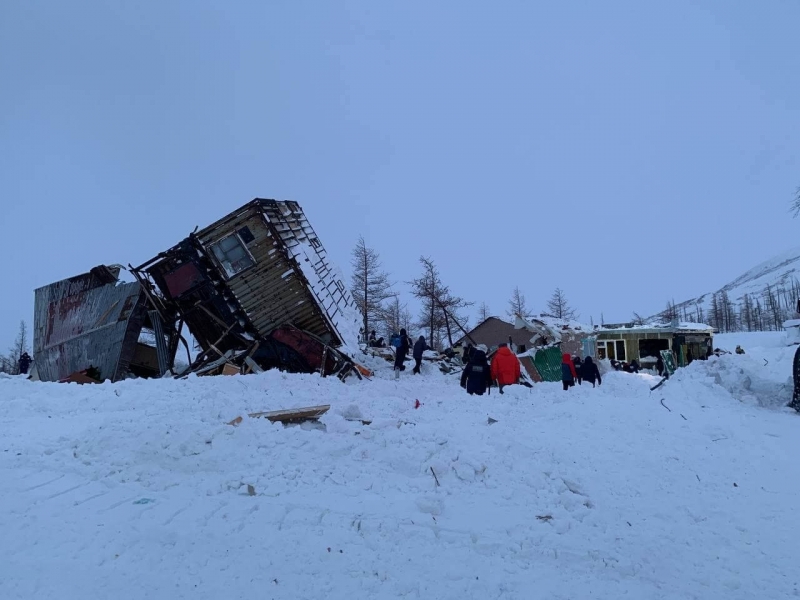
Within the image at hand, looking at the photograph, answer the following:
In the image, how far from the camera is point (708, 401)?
10.1 m

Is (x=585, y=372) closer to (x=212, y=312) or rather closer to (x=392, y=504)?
(x=212, y=312)

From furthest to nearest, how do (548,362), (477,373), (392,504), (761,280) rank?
(761,280) → (548,362) → (477,373) → (392,504)

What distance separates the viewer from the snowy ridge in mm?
131375

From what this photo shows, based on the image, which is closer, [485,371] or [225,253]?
[485,371]

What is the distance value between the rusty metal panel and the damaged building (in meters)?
0.03

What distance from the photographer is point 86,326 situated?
1514 cm

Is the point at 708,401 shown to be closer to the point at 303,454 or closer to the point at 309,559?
the point at 303,454

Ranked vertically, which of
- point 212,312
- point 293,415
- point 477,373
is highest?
point 212,312

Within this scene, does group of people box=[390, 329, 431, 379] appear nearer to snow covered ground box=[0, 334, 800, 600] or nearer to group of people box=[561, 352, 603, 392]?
group of people box=[561, 352, 603, 392]

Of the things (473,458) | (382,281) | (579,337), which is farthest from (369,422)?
(382,281)

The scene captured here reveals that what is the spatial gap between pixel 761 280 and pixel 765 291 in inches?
1698

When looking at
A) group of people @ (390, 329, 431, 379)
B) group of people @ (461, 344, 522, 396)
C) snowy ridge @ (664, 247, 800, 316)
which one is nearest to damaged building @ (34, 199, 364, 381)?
group of people @ (390, 329, 431, 379)

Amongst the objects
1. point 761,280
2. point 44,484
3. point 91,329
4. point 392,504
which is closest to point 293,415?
point 392,504

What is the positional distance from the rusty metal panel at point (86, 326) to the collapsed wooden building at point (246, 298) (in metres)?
0.74
